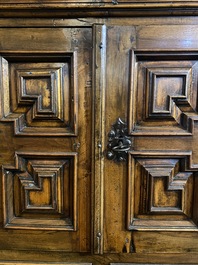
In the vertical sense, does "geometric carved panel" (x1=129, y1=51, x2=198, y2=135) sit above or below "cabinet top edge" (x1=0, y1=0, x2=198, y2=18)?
below

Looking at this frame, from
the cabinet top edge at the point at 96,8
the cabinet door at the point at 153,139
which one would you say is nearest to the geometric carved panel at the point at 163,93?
the cabinet door at the point at 153,139

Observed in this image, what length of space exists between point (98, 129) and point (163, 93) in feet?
0.65

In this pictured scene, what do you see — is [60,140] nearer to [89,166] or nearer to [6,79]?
[89,166]

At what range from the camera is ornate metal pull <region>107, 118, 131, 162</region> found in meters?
0.66

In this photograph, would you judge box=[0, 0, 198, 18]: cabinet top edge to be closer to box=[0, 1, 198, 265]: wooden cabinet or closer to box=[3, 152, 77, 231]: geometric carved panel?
box=[0, 1, 198, 265]: wooden cabinet

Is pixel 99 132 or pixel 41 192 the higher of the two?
pixel 99 132

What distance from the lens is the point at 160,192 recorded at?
0.68m

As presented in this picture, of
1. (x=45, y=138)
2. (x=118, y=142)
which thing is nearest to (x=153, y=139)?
(x=118, y=142)

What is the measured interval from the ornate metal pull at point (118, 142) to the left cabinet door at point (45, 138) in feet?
0.20

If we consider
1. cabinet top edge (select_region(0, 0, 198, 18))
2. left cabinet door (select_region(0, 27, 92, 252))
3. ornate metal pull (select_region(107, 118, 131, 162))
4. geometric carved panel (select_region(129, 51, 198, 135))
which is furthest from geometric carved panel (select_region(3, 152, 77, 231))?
cabinet top edge (select_region(0, 0, 198, 18))

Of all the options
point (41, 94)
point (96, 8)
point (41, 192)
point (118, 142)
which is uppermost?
point (96, 8)

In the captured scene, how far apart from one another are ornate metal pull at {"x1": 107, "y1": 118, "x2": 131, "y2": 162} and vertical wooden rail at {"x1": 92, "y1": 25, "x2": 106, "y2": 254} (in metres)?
0.02

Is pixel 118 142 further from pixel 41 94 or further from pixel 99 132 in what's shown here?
pixel 41 94

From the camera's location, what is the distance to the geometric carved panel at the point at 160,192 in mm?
670
